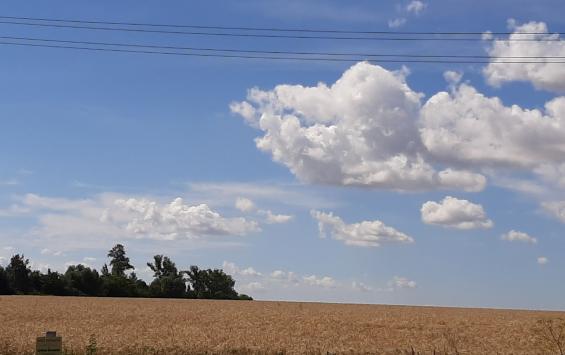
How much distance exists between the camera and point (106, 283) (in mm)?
123312

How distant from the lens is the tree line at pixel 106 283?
119375 millimetres

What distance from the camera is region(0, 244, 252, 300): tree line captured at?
119375 millimetres

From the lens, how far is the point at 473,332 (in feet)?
128

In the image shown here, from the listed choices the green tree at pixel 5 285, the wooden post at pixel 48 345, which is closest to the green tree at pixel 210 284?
the green tree at pixel 5 285

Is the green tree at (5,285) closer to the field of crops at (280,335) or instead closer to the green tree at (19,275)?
the green tree at (19,275)

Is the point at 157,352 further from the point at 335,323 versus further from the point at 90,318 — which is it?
the point at 90,318

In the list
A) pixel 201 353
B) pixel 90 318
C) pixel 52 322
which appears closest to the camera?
pixel 201 353

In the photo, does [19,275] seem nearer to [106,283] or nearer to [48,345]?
[106,283]

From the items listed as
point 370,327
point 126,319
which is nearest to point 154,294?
point 126,319

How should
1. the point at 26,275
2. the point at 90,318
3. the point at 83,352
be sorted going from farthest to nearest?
the point at 26,275 < the point at 90,318 < the point at 83,352

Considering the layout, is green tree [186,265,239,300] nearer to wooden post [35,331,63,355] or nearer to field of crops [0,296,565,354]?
field of crops [0,296,565,354]

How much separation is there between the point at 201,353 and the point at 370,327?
53.8 feet

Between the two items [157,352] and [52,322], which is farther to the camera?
[52,322]

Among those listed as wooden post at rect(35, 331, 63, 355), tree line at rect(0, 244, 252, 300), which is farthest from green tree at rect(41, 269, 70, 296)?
wooden post at rect(35, 331, 63, 355)
